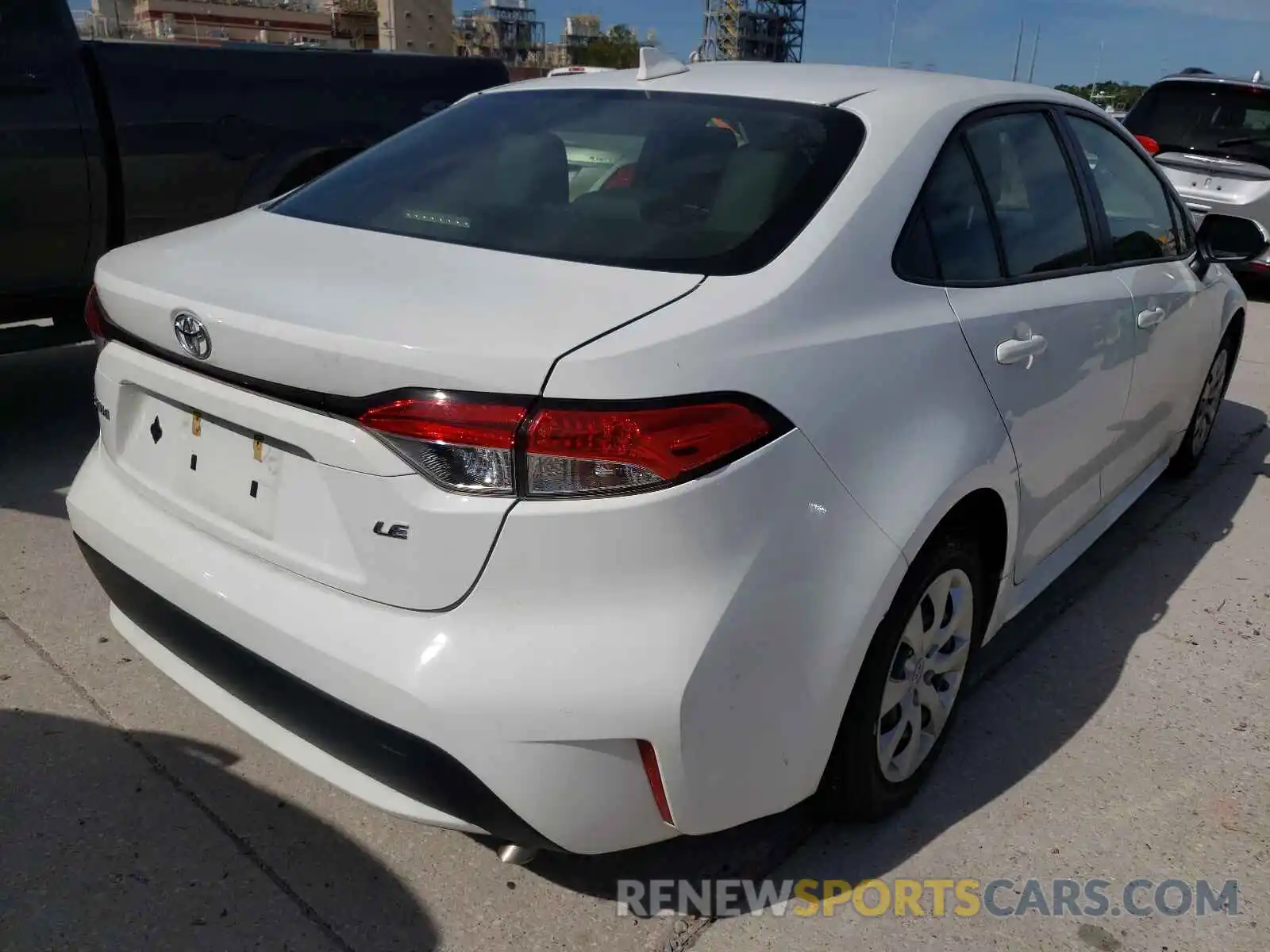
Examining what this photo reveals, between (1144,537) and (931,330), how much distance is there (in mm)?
2511

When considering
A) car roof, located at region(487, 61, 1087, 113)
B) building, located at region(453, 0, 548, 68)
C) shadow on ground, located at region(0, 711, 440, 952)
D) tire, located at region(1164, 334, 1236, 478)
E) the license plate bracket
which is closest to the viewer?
the license plate bracket

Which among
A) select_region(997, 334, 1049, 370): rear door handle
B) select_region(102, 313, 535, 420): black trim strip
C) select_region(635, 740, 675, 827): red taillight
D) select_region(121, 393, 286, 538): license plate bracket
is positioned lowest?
select_region(635, 740, 675, 827): red taillight

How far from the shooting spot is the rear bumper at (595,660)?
1.69m

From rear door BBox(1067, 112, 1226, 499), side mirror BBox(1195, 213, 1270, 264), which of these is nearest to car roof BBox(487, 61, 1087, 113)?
rear door BBox(1067, 112, 1226, 499)

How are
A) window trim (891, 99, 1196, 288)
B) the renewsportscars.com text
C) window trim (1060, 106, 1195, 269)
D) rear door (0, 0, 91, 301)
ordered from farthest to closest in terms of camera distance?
rear door (0, 0, 91, 301) → window trim (1060, 106, 1195, 269) → window trim (891, 99, 1196, 288) → the renewsportscars.com text

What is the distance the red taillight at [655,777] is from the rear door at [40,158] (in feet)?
11.9

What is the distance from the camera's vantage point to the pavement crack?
211 cm

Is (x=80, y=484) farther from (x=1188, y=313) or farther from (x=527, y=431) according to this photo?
(x=1188, y=313)

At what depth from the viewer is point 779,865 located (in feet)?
7.61

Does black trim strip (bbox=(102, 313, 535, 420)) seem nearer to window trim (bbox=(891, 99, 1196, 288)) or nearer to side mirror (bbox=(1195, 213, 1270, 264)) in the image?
window trim (bbox=(891, 99, 1196, 288))

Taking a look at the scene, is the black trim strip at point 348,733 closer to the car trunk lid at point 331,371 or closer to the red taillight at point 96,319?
the car trunk lid at point 331,371

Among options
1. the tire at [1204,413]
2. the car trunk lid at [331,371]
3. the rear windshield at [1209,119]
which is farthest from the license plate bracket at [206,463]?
the rear windshield at [1209,119]

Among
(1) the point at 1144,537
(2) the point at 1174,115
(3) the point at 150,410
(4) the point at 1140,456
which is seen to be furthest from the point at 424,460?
(2) the point at 1174,115

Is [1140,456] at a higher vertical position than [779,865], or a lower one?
higher
